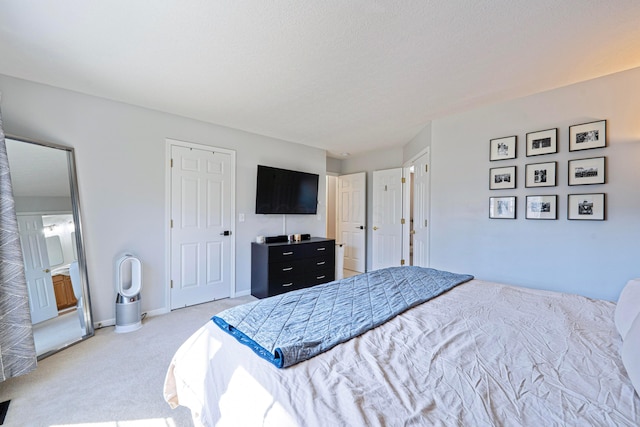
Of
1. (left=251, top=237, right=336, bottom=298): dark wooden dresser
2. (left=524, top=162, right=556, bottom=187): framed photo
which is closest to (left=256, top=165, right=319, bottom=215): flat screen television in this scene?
(left=251, top=237, right=336, bottom=298): dark wooden dresser

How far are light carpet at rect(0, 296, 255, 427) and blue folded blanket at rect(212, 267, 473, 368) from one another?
2.70ft

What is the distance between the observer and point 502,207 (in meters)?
2.81

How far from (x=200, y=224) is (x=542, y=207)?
12.5 feet

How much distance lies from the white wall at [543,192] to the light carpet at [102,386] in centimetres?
304

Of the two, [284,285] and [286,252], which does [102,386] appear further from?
[286,252]

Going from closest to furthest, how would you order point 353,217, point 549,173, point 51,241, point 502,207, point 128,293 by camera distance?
point 51,241 < point 549,173 < point 128,293 < point 502,207 < point 353,217

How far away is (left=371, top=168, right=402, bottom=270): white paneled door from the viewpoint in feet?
15.4

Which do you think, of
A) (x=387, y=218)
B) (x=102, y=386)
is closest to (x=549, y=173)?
(x=387, y=218)

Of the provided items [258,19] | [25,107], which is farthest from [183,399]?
[25,107]

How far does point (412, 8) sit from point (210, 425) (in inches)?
86.7

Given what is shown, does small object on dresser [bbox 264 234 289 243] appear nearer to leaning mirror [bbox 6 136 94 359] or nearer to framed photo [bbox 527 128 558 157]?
leaning mirror [bbox 6 136 94 359]

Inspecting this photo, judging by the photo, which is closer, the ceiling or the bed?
the bed

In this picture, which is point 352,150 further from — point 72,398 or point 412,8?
point 72,398

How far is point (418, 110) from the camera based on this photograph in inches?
119
